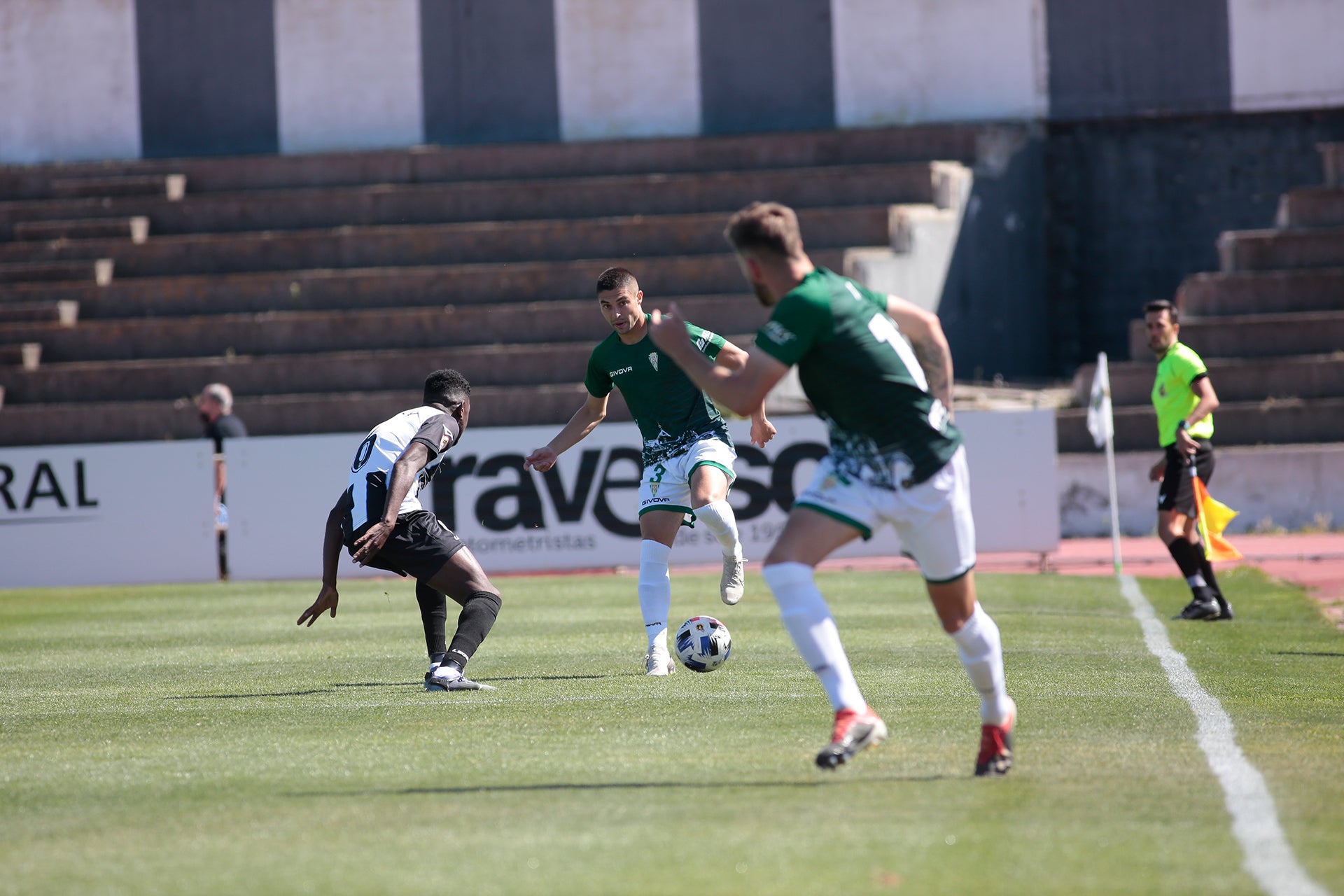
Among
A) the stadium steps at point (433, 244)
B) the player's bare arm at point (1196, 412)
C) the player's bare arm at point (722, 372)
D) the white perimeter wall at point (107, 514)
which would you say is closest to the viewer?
the player's bare arm at point (722, 372)

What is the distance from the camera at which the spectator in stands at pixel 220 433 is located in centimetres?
1866

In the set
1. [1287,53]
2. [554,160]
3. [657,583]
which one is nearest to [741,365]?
[657,583]

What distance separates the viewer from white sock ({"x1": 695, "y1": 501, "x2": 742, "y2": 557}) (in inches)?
376

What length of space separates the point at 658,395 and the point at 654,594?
1.21 meters

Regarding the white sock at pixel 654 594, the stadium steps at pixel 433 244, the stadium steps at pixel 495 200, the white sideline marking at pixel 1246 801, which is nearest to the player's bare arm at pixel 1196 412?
the white sideline marking at pixel 1246 801

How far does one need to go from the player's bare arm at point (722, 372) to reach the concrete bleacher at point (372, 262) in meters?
16.4

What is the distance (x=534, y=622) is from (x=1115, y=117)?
19.7 m

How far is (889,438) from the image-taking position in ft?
19.6

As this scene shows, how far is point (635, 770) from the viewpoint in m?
6.36

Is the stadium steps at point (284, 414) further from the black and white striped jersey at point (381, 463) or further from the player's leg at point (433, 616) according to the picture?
the black and white striped jersey at point (381, 463)

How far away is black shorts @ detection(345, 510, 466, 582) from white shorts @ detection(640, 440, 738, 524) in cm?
130

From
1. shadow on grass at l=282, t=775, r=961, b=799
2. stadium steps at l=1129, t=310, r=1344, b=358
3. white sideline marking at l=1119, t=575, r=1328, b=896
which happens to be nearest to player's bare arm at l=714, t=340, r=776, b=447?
white sideline marking at l=1119, t=575, r=1328, b=896

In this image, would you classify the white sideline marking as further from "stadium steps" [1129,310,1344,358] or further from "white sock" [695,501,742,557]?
"stadium steps" [1129,310,1344,358]

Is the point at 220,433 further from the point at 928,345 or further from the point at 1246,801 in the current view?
the point at 1246,801
